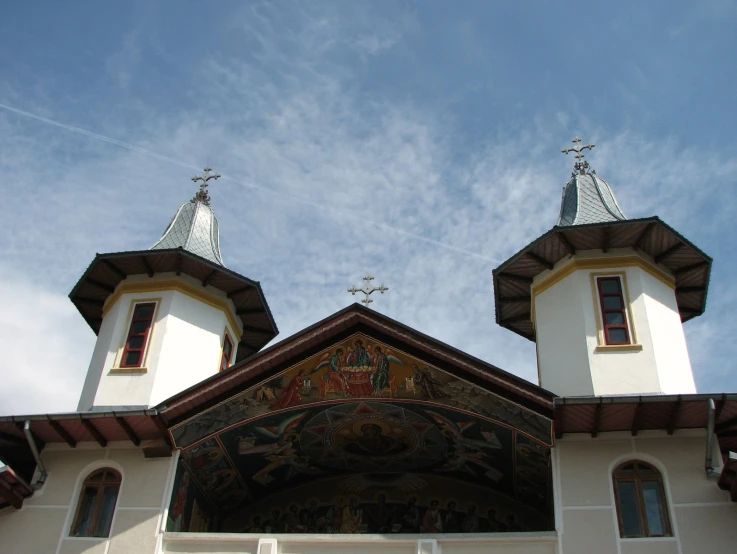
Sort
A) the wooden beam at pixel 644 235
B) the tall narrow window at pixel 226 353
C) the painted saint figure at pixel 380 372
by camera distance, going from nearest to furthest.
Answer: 1. the painted saint figure at pixel 380 372
2. the wooden beam at pixel 644 235
3. the tall narrow window at pixel 226 353

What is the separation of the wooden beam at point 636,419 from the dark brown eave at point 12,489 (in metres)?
9.88

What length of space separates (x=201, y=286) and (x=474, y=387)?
6428mm

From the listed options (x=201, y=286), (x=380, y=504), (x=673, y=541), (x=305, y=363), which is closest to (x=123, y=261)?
(x=201, y=286)

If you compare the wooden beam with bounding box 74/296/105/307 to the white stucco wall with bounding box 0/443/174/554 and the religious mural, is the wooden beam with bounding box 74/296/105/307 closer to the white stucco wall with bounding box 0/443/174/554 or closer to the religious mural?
the white stucco wall with bounding box 0/443/174/554

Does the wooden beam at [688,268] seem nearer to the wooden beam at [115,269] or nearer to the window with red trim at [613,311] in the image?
the window with red trim at [613,311]

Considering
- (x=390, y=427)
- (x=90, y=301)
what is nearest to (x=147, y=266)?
(x=90, y=301)

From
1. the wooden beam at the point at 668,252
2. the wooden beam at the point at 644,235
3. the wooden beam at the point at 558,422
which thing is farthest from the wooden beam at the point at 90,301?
the wooden beam at the point at 668,252

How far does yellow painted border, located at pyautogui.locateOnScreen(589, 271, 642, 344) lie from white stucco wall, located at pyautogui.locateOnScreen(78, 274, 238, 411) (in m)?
7.41

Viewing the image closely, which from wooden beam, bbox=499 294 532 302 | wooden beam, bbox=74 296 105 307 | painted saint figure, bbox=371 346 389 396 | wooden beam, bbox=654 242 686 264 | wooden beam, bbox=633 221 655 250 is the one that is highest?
wooden beam, bbox=633 221 655 250

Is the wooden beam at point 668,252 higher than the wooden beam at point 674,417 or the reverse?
higher

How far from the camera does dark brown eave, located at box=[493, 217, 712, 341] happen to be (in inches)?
663

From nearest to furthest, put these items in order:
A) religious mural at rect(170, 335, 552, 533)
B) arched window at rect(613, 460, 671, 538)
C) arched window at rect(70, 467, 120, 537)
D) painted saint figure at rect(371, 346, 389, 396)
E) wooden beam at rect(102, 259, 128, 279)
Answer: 1. arched window at rect(613, 460, 671, 538)
2. arched window at rect(70, 467, 120, 537)
3. religious mural at rect(170, 335, 552, 533)
4. painted saint figure at rect(371, 346, 389, 396)
5. wooden beam at rect(102, 259, 128, 279)

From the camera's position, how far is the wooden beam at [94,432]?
15141 millimetres

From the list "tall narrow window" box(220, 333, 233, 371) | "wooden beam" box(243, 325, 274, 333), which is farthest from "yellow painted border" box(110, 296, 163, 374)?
"wooden beam" box(243, 325, 274, 333)
